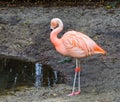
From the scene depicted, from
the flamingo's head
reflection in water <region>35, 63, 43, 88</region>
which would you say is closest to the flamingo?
the flamingo's head

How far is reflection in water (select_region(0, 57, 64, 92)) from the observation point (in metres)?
6.69

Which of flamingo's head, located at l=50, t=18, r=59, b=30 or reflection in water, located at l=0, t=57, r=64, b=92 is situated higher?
flamingo's head, located at l=50, t=18, r=59, b=30

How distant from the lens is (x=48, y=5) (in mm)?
10633

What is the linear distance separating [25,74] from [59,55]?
101 centimetres

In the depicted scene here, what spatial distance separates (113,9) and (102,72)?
3.56 m

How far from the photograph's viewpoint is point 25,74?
7.13 meters

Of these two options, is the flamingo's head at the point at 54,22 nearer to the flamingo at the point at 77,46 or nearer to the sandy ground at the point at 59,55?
the flamingo at the point at 77,46

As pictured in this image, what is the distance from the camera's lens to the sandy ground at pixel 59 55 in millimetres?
5945

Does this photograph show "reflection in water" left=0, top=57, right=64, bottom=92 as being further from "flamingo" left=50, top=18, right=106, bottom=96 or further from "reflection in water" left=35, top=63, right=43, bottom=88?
"flamingo" left=50, top=18, right=106, bottom=96

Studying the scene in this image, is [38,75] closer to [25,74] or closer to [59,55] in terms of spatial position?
[25,74]

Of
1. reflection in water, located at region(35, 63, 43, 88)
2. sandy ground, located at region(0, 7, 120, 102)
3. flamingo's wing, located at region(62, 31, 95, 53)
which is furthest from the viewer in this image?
reflection in water, located at region(35, 63, 43, 88)

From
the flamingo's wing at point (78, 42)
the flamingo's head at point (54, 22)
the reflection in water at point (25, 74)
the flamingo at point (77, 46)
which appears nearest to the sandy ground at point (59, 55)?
the reflection in water at point (25, 74)

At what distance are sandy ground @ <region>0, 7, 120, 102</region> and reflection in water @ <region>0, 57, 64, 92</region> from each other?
171 millimetres

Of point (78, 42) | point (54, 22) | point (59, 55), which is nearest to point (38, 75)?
point (59, 55)
